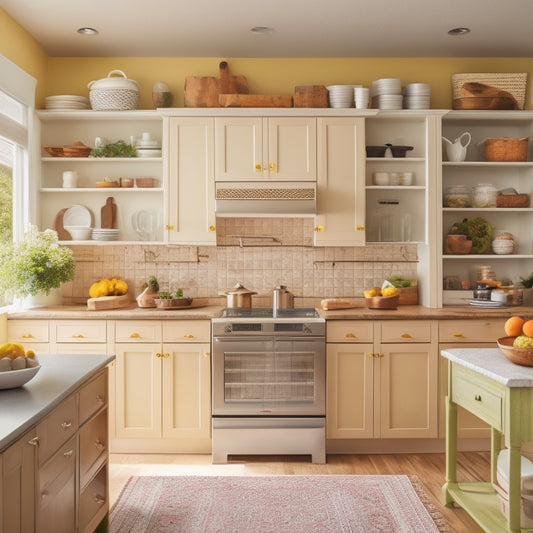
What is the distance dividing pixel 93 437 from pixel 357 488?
1.68m

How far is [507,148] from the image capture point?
470 centimetres

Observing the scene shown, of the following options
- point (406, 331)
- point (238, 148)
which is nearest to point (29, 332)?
point (238, 148)

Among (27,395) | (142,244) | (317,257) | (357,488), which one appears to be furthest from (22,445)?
(317,257)

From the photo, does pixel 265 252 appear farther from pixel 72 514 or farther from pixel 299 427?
pixel 72 514

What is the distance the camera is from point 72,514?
238 cm

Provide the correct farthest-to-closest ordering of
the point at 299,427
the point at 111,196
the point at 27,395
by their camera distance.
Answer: the point at 111,196 < the point at 299,427 < the point at 27,395

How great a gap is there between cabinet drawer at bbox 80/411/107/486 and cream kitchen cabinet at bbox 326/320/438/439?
179 cm

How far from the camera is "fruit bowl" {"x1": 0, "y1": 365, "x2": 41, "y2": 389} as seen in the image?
2152 mm

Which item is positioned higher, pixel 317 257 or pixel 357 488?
pixel 317 257

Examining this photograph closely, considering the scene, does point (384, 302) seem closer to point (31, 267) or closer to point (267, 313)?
point (267, 313)

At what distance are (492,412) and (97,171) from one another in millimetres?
3449

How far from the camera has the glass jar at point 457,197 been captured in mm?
4711

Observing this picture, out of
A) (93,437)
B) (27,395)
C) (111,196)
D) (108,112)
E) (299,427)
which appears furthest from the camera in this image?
(111,196)

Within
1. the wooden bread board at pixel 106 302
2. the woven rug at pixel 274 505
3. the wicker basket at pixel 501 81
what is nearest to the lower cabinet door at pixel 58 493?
the woven rug at pixel 274 505
